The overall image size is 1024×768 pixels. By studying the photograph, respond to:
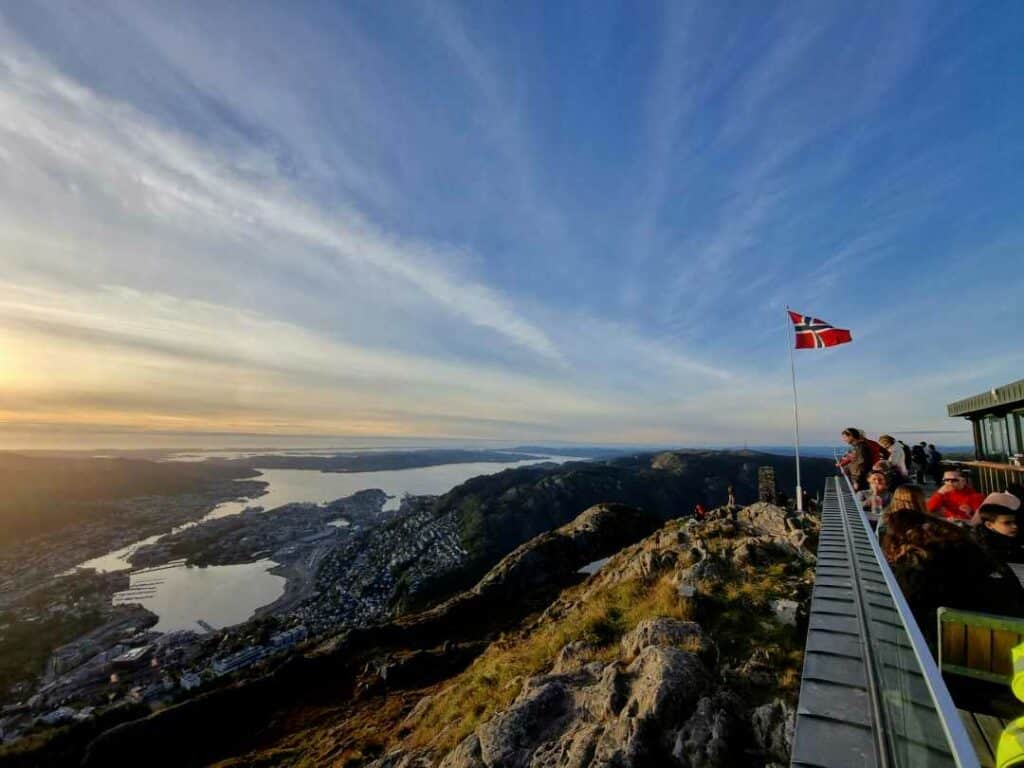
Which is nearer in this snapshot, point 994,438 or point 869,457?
point 869,457

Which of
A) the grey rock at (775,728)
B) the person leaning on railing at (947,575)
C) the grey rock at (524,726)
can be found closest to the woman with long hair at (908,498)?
the person leaning on railing at (947,575)

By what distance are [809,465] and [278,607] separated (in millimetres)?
160814

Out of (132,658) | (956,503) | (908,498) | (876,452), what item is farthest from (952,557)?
(132,658)

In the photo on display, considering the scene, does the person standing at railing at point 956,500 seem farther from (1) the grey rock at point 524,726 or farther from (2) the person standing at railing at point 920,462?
(2) the person standing at railing at point 920,462

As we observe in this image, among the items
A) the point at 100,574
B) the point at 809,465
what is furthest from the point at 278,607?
the point at 809,465

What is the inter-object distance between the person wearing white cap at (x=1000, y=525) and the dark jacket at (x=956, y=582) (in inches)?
119

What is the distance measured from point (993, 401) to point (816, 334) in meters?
5.59

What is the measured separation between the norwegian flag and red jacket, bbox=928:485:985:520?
10.1 m

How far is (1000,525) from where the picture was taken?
7422 mm

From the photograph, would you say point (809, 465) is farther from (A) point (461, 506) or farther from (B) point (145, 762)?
(B) point (145, 762)

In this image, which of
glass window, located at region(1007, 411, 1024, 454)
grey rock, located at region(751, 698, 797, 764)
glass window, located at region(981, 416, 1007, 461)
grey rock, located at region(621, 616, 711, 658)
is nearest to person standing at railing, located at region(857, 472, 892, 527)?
glass window, located at region(1007, 411, 1024, 454)

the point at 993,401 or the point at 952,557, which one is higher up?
the point at 993,401

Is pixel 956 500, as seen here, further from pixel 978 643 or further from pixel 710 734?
pixel 710 734

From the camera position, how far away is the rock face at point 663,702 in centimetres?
608
